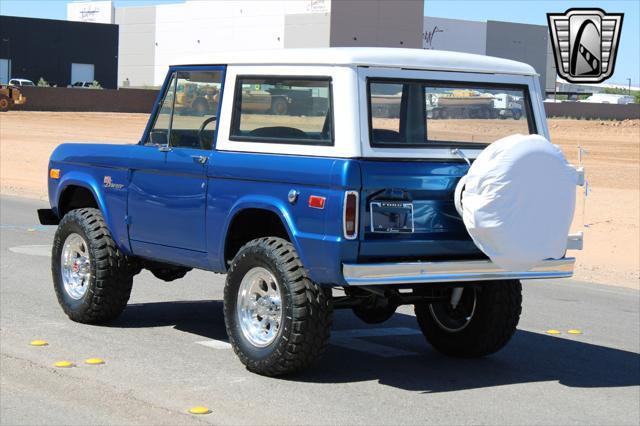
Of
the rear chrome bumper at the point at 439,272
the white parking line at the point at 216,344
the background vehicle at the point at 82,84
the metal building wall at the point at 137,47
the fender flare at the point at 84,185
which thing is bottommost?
the white parking line at the point at 216,344

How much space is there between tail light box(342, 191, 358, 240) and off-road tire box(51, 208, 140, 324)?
8.80ft

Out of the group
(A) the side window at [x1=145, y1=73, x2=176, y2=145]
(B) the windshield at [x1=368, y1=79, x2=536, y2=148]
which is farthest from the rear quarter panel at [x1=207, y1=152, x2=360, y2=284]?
(A) the side window at [x1=145, y1=73, x2=176, y2=145]

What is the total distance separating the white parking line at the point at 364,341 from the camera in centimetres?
870

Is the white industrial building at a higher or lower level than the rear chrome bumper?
higher

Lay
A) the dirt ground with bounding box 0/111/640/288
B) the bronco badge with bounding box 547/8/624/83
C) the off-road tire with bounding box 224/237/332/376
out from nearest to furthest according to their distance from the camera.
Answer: the off-road tire with bounding box 224/237/332/376, the dirt ground with bounding box 0/111/640/288, the bronco badge with bounding box 547/8/624/83

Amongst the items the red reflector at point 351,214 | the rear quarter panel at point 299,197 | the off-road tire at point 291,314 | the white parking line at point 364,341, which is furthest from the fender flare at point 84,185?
the red reflector at point 351,214

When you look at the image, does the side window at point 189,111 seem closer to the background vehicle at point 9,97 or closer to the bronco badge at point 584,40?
the bronco badge at point 584,40

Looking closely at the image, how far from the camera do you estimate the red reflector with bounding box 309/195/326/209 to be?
7141 millimetres

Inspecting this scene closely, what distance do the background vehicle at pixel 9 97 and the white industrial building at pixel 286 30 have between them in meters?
30.9

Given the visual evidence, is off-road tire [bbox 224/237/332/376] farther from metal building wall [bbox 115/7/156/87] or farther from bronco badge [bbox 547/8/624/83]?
metal building wall [bbox 115/7/156/87]

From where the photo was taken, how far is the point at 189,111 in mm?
8625

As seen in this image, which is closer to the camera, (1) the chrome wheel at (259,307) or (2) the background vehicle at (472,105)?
(1) the chrome wheel at (259,307)

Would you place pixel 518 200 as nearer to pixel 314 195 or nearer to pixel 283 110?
pixel 314 195

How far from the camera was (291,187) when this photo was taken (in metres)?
7.39
